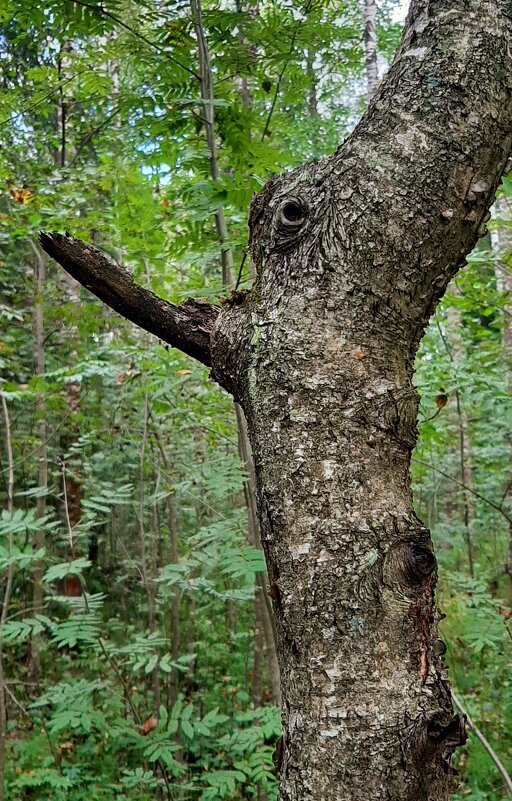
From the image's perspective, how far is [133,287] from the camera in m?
1.22

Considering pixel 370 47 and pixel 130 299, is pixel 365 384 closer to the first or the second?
pixel 130 299

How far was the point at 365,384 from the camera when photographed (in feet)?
3.23

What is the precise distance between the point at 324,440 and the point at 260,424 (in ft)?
0.40

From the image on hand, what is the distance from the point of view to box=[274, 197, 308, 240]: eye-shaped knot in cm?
110

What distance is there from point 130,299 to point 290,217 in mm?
364

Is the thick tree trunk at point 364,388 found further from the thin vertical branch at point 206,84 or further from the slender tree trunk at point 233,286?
the thin vertical branch at point 206,84

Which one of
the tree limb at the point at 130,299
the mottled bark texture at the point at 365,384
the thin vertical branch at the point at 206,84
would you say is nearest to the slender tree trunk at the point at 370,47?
the thin vertical branch at the point at 206,84

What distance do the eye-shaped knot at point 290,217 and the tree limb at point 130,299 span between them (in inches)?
9.3

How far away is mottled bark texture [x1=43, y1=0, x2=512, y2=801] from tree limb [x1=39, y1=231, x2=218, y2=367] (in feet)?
0.21

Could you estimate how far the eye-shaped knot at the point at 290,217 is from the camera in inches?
43.3

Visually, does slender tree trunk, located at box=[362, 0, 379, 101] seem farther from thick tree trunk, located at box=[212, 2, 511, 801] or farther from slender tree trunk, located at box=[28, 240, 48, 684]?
thick tree trunk, located at box=[212, 2, 511, 801]

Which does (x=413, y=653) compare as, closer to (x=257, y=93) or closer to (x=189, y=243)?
(x=189, y=243)

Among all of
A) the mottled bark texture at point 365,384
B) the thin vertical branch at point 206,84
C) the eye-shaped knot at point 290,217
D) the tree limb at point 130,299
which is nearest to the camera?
the mottled bark texture at point 365,384

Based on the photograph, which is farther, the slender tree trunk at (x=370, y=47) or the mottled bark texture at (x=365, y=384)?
the slender tree trunk at (x=370, y=47)
